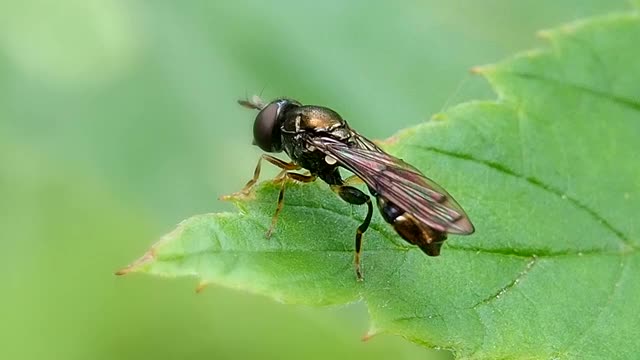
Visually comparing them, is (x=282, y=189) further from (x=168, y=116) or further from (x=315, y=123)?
(x=168, y=116)

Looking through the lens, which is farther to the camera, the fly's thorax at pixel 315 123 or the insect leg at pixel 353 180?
the fly's thorax at pixel 315 123

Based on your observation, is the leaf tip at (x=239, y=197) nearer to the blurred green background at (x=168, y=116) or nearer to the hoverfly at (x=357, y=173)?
the hoverfly at (x=357, y=173)

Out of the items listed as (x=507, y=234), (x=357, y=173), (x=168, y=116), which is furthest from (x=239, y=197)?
(x=168, y=116)

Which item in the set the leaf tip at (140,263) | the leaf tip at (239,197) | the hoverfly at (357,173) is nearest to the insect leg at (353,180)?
the hoverfly at (357,173)

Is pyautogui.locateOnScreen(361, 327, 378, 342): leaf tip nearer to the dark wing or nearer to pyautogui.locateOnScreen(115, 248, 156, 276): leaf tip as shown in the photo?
the dark wing

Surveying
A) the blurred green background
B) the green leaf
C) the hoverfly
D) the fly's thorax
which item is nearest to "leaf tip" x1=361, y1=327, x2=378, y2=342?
the green leaf

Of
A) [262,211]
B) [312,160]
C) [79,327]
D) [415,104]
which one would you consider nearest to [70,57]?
[79,327]
